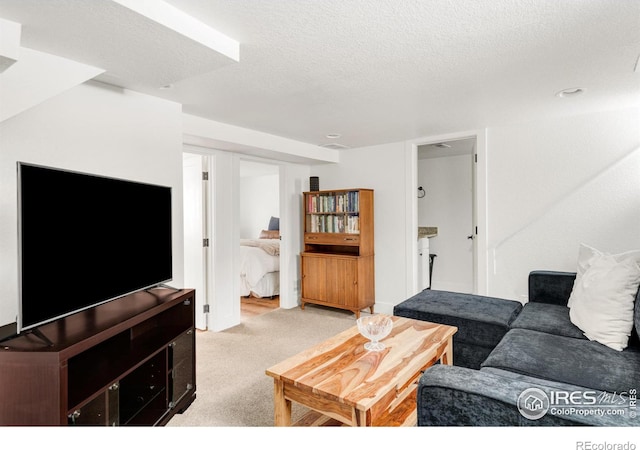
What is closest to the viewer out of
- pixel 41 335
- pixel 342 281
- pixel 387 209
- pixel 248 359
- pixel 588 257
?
pixel 41 335

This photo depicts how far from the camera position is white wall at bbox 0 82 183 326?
1.77 metres

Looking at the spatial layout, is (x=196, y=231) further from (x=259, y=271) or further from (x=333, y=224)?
(x=333, y=224)

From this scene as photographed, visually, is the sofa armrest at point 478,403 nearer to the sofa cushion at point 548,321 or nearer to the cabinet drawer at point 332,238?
the sofa cushion at point 548,321

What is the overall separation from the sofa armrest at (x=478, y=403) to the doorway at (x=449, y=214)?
453 cm

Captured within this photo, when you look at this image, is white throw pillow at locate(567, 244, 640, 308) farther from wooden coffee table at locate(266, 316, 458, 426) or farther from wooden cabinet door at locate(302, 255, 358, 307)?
wooden cabinet door at locate(302, 255, 358, 307)

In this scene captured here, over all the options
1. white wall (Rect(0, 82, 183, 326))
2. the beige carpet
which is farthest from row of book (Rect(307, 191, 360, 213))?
white wall (Rect(0, 82, 183, 326))

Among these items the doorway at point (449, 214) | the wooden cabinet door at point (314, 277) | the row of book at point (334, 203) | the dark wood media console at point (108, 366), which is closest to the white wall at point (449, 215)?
the doorway at point (449, 214)

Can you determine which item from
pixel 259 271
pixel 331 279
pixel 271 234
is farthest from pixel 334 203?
pixel 271 234

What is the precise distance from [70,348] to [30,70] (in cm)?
132

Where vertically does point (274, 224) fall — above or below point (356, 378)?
above

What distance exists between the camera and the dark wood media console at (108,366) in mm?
1366

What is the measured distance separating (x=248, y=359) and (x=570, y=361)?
7.40 feet

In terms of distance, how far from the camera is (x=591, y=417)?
3.13 feet

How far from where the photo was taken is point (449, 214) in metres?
5.66
